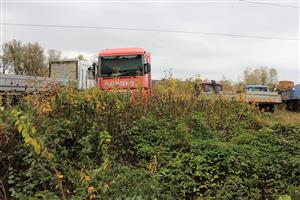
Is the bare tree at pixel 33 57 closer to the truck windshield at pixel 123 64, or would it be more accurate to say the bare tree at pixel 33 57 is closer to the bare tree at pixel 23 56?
the bare tree at pixel 23 56

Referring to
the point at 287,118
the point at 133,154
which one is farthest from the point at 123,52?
the point at 133,154

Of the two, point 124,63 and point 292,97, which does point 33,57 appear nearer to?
point 292,97

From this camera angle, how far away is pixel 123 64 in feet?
50.0

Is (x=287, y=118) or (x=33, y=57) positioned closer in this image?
(x=287, y=118)

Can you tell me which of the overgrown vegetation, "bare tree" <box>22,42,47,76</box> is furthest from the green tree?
the overgrown vegetation

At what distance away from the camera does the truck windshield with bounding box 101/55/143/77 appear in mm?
14984

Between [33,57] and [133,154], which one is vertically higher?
[33,57]

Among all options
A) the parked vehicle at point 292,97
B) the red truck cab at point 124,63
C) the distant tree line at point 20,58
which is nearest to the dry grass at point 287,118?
the red truck cab at point 124,63

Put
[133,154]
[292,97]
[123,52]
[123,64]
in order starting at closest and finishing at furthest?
[133,154]
[123,64]
[123,52]
[292,97]

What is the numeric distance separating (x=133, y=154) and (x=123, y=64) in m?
9.57

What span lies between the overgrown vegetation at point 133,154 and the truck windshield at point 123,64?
7.65 metres

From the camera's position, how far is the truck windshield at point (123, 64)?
15.0m

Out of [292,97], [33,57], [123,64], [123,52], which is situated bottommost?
[292,97]

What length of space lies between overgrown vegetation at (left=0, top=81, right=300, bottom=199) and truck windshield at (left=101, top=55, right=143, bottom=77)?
7653 millimetres
